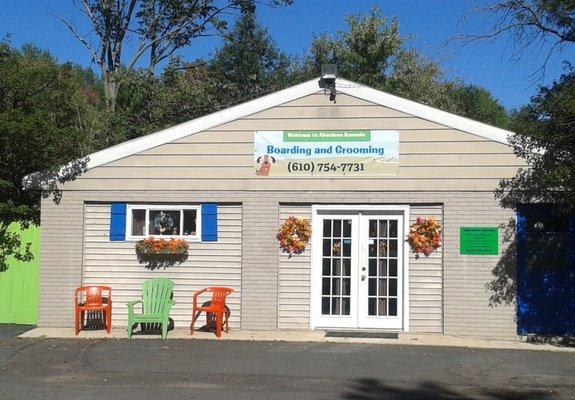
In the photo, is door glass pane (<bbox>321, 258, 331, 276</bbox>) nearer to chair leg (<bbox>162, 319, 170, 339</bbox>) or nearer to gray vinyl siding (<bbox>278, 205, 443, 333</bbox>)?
gray vinyl siding (<bbox>278, 205, 443, 333</bbox>)

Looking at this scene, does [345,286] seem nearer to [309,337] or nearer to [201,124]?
Answer: [309,337]

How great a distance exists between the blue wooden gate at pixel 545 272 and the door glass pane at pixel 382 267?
193 centimetres

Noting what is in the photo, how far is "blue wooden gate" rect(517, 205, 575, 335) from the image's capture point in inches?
447

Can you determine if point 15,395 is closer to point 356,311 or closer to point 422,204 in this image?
point 356,311

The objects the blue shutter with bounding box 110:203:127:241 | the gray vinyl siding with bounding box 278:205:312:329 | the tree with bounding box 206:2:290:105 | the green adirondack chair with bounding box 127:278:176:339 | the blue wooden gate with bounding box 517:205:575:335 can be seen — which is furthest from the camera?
the tree with bounding box 206:2:290:105

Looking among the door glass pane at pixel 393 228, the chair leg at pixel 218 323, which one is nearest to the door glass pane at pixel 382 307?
the door glass pane at pixel 393 228

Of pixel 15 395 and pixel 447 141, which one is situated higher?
pixel 447 141

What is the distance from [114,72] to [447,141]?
14004 millimetres

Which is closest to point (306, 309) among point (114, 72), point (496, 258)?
point (496, 258)

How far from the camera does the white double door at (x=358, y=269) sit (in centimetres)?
1193

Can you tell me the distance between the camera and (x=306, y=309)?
472 inches

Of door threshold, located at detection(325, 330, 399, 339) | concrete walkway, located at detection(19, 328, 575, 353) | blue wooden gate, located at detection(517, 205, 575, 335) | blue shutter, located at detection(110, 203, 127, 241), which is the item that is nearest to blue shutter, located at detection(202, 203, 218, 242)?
blue shutter, located at detection(110, 203, 127, 241)

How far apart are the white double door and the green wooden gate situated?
187 inches

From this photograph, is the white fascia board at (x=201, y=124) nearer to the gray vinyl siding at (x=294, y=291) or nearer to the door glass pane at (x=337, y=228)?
the gray vinyl siding at (x=294, y=291)
